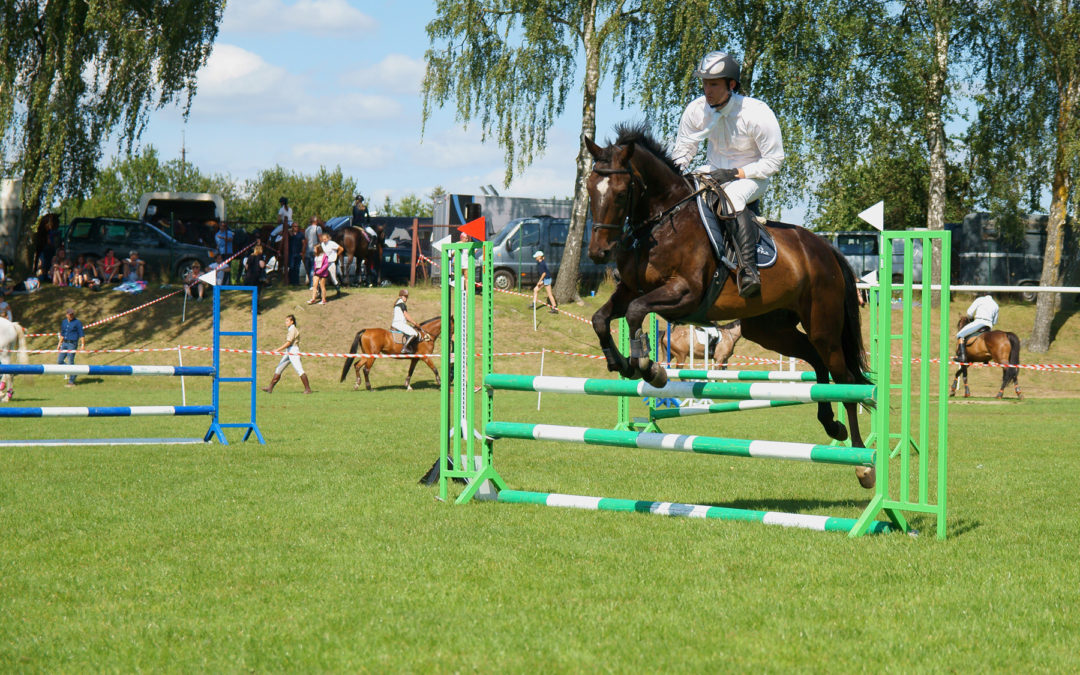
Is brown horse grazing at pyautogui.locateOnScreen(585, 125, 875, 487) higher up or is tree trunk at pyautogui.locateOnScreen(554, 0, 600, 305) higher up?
tree trunk at pyautogui.locateOnScreen(554, 0, 600, 305)

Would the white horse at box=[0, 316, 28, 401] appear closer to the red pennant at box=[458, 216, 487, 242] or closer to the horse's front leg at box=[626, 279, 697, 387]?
the red pennant at box=[458, 216, 487, 242]

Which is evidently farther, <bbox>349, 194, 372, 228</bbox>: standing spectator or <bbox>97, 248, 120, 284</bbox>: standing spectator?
<bbox>349, 194, 372, 228</bbox>: standing spectator

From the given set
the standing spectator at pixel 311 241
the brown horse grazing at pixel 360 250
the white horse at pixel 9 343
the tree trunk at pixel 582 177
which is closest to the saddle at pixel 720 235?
the white horse at pixel 9 343

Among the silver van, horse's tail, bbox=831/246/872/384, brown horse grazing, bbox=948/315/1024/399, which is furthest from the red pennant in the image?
the silver van

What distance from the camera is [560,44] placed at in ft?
98.4

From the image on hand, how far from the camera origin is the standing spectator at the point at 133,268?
30.4 meters

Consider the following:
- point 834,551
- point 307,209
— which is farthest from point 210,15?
point 307,209

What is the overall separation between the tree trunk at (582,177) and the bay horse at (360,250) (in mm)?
5653

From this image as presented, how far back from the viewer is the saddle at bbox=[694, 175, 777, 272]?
7141 mm

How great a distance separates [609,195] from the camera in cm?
685

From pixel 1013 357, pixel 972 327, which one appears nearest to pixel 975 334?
pixel 972 327

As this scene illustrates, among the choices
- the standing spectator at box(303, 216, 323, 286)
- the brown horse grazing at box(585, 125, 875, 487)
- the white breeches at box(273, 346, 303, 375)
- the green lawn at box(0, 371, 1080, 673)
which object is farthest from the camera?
the standing spectator at box(303, 216, 323, 286)

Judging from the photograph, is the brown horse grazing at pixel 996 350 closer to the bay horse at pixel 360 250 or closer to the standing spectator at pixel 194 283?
the bay horse at pixel 360 250

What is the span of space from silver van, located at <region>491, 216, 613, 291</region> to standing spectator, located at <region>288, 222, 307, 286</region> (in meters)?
6.11
